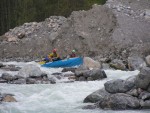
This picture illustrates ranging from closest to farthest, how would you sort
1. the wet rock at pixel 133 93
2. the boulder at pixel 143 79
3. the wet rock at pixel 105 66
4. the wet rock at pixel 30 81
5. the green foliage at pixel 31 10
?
the wet rock at pixel 133 93
the boulder at pixel 143 79
the wet rock at pixel 30 81
the wet rock at pixel 105 66
the green foliage at pixel 31 10

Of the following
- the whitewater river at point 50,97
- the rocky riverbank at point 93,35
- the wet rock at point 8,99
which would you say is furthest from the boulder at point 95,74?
the rocky riverbank at point 93,35

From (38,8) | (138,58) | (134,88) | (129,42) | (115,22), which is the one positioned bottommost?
(134,88)

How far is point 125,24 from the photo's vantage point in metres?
27.1

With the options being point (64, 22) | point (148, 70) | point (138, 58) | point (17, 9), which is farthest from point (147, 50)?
point (17, 9)

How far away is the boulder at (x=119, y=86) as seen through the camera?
41.2 ft

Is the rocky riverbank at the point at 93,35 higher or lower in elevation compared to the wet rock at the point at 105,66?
higher

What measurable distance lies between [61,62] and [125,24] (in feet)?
22.6

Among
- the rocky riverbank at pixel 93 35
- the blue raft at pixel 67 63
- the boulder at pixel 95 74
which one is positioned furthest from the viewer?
the rocky riverbank at pixel 93 35

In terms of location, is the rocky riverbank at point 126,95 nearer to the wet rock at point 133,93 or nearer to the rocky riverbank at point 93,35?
the wet rock at point 133,93

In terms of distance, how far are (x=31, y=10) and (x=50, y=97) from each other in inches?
1136

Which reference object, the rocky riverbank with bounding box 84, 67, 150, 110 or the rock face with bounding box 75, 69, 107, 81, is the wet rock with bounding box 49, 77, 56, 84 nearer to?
the rock face with bounding box 75, 69, 107, 81

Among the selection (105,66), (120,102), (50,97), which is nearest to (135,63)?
(105,66)

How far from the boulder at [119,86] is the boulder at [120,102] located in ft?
2.01

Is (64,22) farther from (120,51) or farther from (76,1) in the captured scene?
(76,1)
